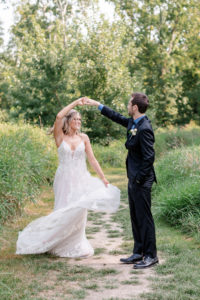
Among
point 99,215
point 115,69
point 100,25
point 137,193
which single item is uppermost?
point 100,25

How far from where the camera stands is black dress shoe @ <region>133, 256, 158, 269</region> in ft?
16.1

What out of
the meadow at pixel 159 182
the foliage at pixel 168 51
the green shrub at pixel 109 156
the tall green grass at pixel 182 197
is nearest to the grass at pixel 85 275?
the tall green grass at pixel 182 197

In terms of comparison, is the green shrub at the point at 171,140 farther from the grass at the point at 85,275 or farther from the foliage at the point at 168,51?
the grass at the point at 85,275

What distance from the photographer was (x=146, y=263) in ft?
16.2

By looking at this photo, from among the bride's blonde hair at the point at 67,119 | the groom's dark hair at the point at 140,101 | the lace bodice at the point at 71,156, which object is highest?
the groom's dark hair at the point at 140,101

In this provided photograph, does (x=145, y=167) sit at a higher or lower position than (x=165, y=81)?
lower

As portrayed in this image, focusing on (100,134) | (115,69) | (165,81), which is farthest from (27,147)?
(165,81)

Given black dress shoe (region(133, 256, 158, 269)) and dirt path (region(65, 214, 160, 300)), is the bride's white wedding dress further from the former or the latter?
black dress shoe (region(133, 256, 158, 269))

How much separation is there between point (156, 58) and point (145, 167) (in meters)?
25.4

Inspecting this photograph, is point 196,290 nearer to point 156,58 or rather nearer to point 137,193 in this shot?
point 137,193

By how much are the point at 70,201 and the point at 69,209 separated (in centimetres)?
41

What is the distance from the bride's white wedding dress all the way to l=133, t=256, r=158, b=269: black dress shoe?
0.74 meters

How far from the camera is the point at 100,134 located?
60.3ft

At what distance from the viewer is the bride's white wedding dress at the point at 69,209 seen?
5.20 metres
